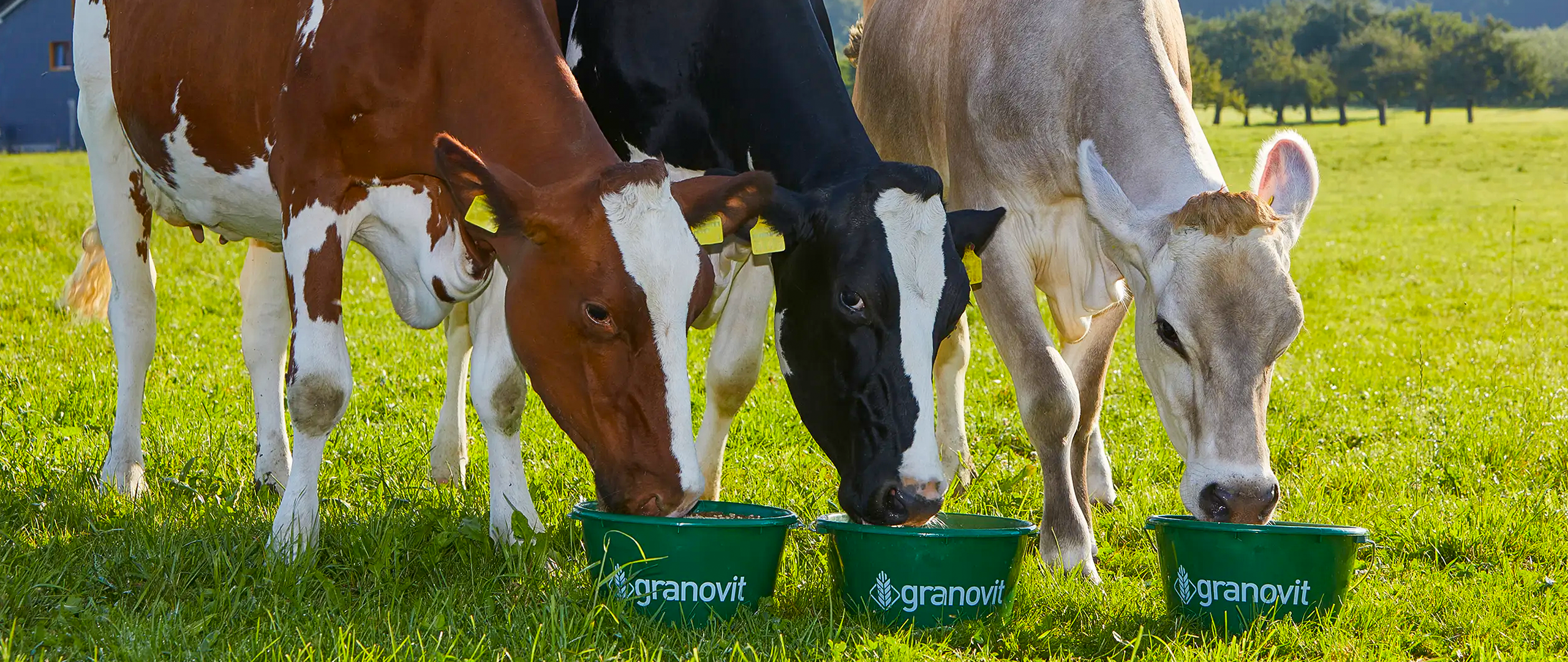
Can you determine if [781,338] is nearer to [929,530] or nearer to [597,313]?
[597,313]

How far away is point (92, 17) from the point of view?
568 centimetres

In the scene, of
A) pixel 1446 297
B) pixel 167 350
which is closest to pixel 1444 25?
pixel 1446 297

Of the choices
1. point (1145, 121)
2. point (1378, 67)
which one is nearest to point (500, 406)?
point (1145, 121)

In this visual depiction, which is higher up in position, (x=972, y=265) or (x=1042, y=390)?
(x=972, y=265)

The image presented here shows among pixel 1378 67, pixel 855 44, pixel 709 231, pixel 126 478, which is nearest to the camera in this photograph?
pixel 709 231

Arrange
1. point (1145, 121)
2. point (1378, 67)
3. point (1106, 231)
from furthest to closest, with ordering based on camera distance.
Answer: point (1378, 67) < point (1145, 121) < point (1106, 231)

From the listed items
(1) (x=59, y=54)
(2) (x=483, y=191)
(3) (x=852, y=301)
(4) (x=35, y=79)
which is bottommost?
(3) (x=852, y=301)

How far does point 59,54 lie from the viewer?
49375 millimetres

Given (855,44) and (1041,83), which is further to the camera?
(855,44)

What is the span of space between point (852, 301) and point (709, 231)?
47 cm

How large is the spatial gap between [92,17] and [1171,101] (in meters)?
4.34

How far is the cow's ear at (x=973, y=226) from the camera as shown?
175 inches

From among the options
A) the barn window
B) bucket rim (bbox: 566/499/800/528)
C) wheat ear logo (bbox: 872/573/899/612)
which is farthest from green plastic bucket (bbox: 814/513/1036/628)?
the barn window

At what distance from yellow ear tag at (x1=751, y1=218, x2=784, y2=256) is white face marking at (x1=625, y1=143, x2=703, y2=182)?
1.16 meters
